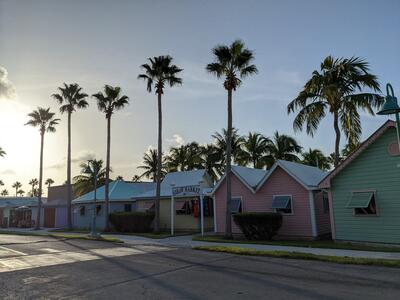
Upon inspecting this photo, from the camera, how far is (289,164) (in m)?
21.7

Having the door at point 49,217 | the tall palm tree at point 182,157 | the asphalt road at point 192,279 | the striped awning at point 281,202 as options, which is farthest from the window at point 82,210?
the asphalt road at point 192,279

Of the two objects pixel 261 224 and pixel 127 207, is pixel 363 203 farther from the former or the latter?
pixel 127 207

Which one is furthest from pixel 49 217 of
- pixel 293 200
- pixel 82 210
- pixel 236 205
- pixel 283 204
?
pixel 293 200

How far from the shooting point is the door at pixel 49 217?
135 feet

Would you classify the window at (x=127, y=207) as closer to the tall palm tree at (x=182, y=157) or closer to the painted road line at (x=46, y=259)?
the tall palm tree at (x=182, y=157)

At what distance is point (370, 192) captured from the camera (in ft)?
52.9

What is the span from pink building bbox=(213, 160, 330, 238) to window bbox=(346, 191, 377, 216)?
3.33 metres

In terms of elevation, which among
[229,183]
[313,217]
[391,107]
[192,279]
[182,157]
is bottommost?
[192,279]

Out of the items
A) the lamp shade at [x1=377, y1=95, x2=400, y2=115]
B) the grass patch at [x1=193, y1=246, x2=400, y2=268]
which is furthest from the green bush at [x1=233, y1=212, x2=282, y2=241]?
the lamp shade at [x1=377, y1=95, x2=400, y2=115]

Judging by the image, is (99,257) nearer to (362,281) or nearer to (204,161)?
(362,281)

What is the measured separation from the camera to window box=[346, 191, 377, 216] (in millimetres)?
15836

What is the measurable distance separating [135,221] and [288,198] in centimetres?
1416

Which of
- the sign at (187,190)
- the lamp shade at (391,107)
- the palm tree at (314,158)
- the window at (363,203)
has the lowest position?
the window at (363,203)

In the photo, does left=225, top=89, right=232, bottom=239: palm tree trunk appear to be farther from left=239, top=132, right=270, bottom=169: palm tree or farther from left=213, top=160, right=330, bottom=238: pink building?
left=239, top=132, right=270, bottom=169: palm tree
